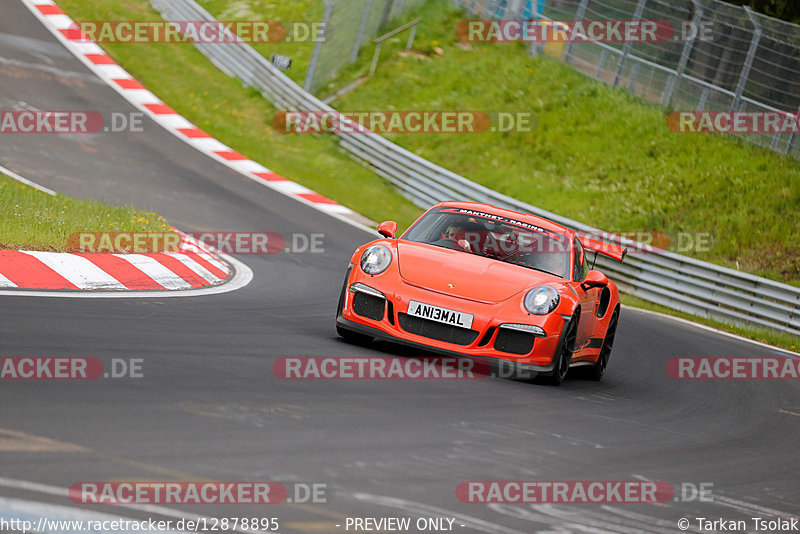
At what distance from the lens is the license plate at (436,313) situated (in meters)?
7.86

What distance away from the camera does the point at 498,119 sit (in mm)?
27516

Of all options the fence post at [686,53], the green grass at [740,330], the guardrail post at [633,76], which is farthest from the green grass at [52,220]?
the guardrail post at [633,76]

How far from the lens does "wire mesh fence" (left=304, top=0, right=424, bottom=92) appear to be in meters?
28.0

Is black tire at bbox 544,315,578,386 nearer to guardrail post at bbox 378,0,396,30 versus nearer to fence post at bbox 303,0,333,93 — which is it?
fence post at bbox 303,0,333,93

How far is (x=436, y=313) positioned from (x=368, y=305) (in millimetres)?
532

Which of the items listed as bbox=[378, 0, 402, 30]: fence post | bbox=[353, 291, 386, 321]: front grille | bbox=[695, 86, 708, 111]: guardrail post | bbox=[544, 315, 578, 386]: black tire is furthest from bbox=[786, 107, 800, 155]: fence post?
bbox=[353, 291, 386, 321]: front grille

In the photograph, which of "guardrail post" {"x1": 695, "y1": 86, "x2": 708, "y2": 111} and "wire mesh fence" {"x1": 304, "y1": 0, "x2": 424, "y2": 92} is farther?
"wire mesh fence" {"x1": 304, "y1": 0, "x2": 424, "y2": 92}

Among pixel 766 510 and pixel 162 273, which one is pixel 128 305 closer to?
pixel 162 273

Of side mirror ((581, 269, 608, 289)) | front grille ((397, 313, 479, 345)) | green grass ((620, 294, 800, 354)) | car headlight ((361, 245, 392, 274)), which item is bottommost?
green grass ((620, 294, 800, 354))

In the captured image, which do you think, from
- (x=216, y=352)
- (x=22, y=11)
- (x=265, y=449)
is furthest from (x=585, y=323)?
(x=22, y=11)

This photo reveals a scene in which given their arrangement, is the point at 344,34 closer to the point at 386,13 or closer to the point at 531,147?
the point at 386,13

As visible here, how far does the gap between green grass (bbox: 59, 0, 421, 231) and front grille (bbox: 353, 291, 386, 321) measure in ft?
40.8

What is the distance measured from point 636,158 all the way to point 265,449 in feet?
68.9

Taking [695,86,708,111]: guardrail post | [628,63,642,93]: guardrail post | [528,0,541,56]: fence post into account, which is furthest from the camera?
[528,0,541,56]: fence post
